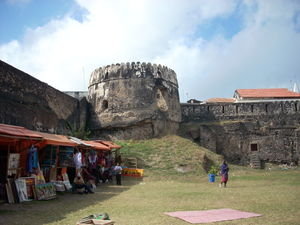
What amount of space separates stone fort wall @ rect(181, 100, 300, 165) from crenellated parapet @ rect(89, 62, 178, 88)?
4.11 m

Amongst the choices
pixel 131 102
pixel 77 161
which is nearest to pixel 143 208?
pixel 77 161

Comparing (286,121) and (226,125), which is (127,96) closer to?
(226,125)

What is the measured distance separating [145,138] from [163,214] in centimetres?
1154

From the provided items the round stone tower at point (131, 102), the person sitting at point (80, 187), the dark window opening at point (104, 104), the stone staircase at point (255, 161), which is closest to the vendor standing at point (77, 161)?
the person sitting at point (80, 187)

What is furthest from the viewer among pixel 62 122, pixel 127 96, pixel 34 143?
pixel 127 96

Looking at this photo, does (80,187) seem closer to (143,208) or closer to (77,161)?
(77,161)

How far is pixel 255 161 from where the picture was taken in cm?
1995

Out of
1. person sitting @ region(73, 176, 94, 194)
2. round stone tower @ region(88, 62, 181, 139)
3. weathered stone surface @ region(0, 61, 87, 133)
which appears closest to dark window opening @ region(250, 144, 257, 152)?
round stone tower @ region(88, 62, 181, 139)

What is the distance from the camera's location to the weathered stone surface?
1073 cm

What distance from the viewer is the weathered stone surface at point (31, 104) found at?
1073 cm

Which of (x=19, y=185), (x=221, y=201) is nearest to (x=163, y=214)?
(x=221, y=201)

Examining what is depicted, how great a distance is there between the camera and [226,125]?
20.4 metres

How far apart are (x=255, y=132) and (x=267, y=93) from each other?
32.3 ft

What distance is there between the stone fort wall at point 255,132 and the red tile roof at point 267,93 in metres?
7.45
